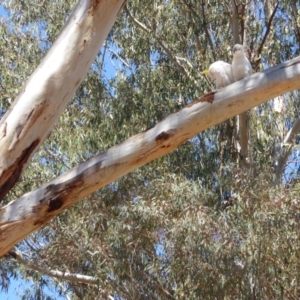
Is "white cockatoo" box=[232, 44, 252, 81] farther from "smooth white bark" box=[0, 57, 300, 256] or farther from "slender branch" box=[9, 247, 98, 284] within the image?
"slender branch" box=[9, 247, 98, 284]

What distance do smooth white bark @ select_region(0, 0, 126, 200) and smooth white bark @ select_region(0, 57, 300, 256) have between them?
0.47 ft

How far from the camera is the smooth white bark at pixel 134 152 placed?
317cm

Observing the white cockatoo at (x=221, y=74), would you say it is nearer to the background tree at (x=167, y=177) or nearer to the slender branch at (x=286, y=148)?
the background tree at (x=167, y=177)

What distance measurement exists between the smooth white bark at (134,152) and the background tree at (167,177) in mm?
2299

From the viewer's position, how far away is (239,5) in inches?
289

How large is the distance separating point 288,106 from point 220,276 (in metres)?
3.03

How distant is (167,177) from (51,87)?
316cm

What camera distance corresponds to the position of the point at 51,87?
3236 millimetres

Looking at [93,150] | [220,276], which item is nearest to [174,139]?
[220,276]

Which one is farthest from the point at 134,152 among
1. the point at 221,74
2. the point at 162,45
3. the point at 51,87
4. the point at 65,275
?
the point at 162,45

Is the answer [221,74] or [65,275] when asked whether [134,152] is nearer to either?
[221,74]

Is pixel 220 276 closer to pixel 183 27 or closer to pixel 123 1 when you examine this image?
pixel 123 1

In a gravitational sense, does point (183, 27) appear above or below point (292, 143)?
above

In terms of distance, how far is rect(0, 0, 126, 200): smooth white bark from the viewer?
10.3 feet
